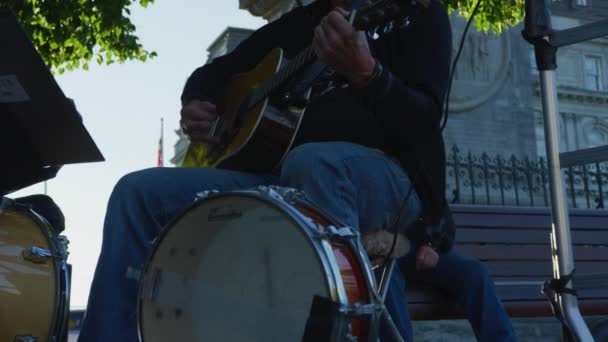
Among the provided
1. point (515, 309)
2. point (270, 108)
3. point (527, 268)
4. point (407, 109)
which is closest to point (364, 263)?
point (407, 109)

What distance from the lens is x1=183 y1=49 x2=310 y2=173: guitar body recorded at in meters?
2.80

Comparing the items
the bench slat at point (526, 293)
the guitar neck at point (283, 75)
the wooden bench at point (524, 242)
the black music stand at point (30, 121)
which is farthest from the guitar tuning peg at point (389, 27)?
the wooden bench at point (524, 242)

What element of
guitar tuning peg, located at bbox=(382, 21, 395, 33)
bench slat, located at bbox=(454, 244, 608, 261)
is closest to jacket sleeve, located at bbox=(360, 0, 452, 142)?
guitar tuning peg, located at bbox=(382, 21, 395, 33)

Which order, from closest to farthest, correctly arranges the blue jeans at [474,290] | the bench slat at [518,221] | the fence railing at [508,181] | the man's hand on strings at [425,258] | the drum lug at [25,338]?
the drum lug at [25,338] < the man's hand on strings at [425,258] < the blue jeans at [474,290] < the bench slat at [518,221] < the fence railing at [508,181]

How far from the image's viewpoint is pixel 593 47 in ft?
143

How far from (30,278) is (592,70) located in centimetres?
4472

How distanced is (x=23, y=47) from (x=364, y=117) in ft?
3.56

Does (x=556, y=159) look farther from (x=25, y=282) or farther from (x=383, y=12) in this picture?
(x=25, y=282)

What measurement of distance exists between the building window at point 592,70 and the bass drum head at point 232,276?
146ft

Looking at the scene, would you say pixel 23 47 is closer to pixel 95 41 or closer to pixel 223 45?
pixel 95 41

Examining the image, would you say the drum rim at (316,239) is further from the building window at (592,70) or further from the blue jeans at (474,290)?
the building window at (592,70)

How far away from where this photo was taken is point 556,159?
293cm

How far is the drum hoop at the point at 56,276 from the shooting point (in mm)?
2721

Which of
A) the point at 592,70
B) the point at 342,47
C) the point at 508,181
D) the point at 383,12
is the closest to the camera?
the point at 342,47
